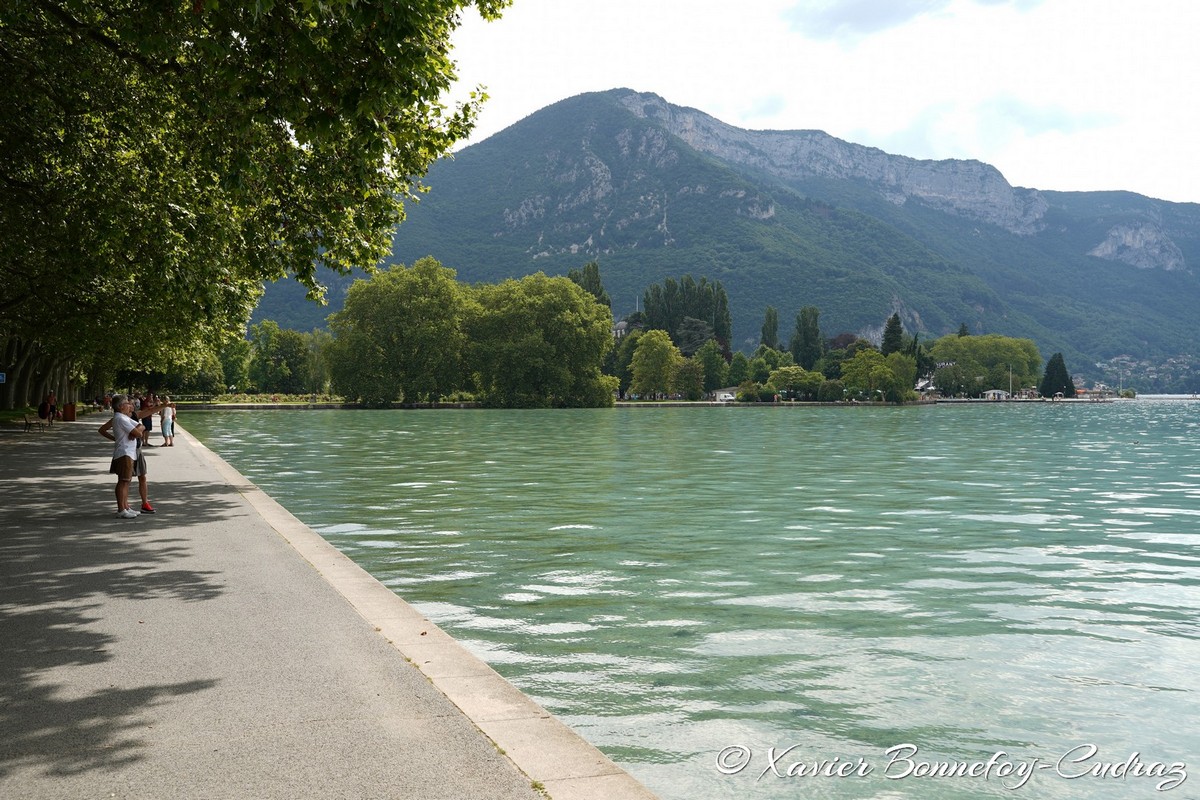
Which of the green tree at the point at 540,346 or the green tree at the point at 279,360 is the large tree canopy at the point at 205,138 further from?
the green tree at the point at 279,360

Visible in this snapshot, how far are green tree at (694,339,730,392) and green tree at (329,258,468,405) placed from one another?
78231 millimetres

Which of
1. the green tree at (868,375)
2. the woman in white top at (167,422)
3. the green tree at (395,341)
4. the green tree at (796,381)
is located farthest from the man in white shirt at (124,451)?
the green tree at (868,375)

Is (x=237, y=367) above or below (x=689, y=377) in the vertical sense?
above

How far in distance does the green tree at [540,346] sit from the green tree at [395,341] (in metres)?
4.81

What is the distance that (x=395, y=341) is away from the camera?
394 ft

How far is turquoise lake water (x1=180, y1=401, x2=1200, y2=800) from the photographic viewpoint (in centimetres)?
680

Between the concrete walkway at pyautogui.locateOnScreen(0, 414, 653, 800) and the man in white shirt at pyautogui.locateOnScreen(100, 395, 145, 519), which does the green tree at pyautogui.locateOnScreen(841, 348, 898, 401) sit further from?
the concrete walkway at pyautogui.locateOnScreen(0, 414, 653, 800)

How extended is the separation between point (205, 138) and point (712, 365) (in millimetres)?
179296

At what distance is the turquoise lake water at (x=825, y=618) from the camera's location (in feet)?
22.3

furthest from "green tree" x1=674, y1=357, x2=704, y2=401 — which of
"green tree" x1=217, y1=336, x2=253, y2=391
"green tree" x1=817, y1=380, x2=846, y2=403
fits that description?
"green tree" x1=217, y1=336, x2=253, y2=391

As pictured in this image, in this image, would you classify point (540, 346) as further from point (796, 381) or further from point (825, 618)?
point (825, 618)

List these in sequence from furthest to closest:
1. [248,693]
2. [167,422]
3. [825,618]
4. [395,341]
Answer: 1. [395,341]
2. [167,422]
3. [825,618]
4. [248,693]

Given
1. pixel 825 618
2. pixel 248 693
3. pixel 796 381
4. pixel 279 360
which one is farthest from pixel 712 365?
pixel 248 693

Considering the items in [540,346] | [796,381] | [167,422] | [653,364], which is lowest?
[167,422]
